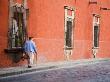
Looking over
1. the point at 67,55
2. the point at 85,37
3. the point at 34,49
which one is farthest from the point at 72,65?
the point at 85,37

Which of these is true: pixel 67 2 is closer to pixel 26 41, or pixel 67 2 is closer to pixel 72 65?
pixel 72 65

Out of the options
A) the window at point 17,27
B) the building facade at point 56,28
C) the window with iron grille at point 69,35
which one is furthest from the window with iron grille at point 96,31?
the window at point 17,27

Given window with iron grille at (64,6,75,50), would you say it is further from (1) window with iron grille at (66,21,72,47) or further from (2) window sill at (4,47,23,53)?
(2) window sill at (4,47,23,53)

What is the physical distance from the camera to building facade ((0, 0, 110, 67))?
22.2 metres

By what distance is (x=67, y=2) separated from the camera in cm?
2975

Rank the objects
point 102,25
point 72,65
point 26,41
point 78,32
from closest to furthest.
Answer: point 26,41
point 72,65
point 78,32
point 102,25

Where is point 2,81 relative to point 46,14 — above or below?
below

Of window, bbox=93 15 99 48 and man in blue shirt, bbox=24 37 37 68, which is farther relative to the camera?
window, bbox=93 15 99 48

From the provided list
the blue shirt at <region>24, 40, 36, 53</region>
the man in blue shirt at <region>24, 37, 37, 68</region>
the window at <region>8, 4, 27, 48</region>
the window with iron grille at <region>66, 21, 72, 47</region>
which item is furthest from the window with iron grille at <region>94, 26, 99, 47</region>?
the blue shirt at <region>24, 40, 36, 53</region>

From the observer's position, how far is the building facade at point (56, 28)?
22156 mm

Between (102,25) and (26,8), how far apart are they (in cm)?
1477

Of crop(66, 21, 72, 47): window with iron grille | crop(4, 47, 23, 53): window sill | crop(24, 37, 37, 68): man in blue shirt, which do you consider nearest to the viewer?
Answer: crop(4, 47, 23, 53): window sill

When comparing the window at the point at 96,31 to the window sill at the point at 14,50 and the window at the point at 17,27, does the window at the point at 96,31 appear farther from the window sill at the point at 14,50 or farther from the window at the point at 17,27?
the window sill at the point at 14,50

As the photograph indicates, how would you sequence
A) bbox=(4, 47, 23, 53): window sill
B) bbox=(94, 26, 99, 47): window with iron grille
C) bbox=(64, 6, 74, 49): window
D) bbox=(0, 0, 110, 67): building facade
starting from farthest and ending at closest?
1. bbox=(94, 26, 99, 47): window with iron grille
2. bbox=(64, 6, 74, 49): window
3. bbox=(0, 0, 110, 67): building facade
4. bbox=(4, 47, 23, 53): window sill
